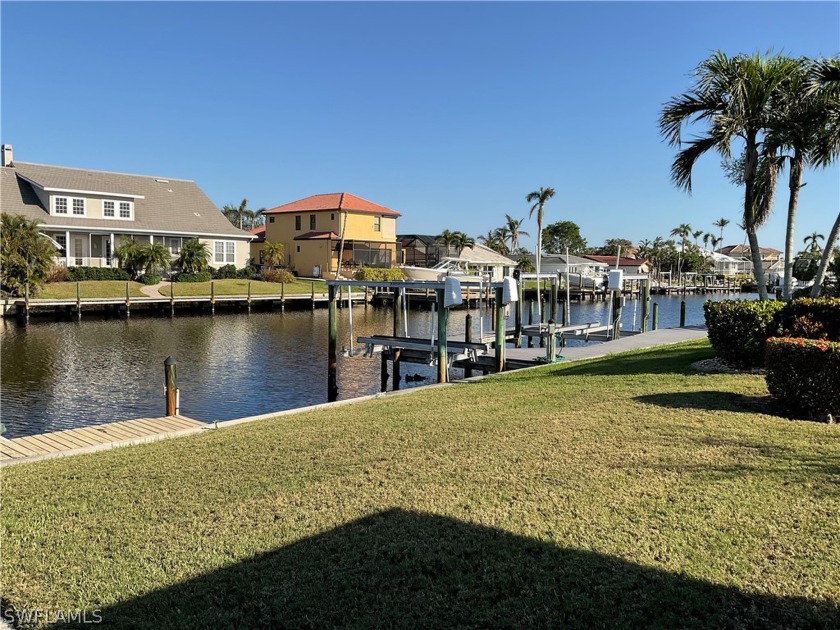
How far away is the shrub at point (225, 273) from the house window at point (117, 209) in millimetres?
7172

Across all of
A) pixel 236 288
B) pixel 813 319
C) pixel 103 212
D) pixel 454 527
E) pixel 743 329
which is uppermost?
pixel 103 212

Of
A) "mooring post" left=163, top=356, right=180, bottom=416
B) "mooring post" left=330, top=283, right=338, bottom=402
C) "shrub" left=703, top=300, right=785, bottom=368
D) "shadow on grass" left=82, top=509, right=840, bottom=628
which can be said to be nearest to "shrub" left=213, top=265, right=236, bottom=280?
"mooring post" left=330, top=283, right=338, bottom=402

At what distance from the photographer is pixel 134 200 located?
4806 cm

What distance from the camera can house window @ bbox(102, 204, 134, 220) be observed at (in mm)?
45781

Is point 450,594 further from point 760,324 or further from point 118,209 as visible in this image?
point 118,209

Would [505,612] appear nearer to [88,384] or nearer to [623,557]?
[623,557]

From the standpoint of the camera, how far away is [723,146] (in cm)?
1259

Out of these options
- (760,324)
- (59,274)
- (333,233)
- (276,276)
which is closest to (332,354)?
(760,324)

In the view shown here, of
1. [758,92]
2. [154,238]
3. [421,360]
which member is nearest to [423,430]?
[758,92]

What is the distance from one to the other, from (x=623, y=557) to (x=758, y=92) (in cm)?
1096

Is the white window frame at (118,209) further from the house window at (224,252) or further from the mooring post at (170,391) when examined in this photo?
the mooring post at (170,391)

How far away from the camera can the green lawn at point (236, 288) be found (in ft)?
142

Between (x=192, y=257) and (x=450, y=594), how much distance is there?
45799 mm

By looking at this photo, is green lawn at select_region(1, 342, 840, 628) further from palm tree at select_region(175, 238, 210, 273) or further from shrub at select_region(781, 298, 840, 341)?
palm tree at select_region(175, 238, 210, 273)
